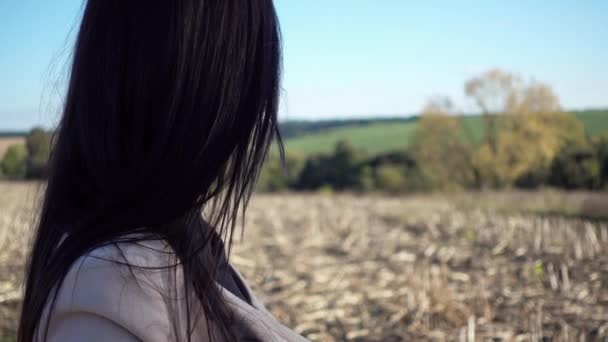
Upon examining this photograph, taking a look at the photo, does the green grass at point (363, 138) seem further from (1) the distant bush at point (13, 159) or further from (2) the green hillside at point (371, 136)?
(1) the distant bush at point (13, 159)

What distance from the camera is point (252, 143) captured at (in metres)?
1.06

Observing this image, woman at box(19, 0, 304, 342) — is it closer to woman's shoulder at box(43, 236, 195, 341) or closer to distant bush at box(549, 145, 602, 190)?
woman's shoulder at box(43, 236, 195, 341)

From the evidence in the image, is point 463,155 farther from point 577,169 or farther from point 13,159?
point 13,159

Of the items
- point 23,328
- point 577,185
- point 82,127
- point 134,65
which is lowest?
point 577,185

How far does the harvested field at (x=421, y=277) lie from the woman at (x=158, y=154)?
1.22m

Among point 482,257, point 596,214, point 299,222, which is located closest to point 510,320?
point 482,257

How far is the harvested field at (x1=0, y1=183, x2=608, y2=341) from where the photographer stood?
4.70 meters

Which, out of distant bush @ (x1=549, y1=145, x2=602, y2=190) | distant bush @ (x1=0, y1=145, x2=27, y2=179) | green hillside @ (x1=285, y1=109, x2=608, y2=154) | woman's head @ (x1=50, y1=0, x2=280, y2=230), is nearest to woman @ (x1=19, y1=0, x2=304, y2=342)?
woman's head @ (x1=50, y1=0, x2=280, y2=230)

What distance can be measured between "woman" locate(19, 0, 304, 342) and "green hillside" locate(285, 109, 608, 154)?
1576 inches

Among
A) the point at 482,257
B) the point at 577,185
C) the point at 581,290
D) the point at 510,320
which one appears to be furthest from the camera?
the point at 577,185

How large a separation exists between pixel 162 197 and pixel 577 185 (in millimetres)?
30589

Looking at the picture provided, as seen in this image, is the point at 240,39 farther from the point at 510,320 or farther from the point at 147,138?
the point at 510,320

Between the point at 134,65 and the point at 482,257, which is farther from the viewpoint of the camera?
the point at 482,257

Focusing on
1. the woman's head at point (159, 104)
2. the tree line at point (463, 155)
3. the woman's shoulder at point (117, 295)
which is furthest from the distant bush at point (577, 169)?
the woman's shoulder at point (117, 295)
